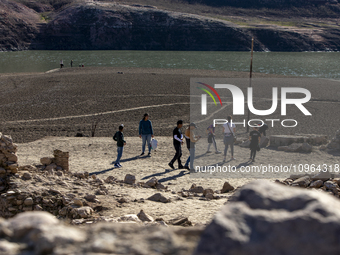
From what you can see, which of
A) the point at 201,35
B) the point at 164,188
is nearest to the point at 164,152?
the point at 164,188

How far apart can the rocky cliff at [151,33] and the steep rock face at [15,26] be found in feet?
1.35

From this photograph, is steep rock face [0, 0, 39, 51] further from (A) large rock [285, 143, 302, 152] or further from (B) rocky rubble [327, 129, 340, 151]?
(B) rocky rubble [327, 129, 340, 151]

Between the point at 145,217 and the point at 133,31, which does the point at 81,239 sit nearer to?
the point at 145,217

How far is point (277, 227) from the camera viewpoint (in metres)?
2.25

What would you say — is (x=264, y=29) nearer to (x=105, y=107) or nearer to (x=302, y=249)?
(x=105, y=107)

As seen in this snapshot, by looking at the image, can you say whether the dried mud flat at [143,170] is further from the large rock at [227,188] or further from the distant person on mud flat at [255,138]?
the distant person on mud flat at [255,138]

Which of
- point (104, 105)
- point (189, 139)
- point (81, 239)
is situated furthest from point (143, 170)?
point (104, 105)

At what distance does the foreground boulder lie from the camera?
7.09ft

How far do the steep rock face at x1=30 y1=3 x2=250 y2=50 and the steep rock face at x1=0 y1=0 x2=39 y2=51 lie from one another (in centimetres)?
442

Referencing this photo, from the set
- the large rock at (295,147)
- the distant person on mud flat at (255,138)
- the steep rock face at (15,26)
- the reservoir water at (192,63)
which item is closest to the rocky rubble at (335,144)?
the large rock at (295,147)

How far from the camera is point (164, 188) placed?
9469mm

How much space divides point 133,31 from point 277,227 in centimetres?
11198

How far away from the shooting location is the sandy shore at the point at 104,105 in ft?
60.2

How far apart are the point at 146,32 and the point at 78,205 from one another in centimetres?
10660
